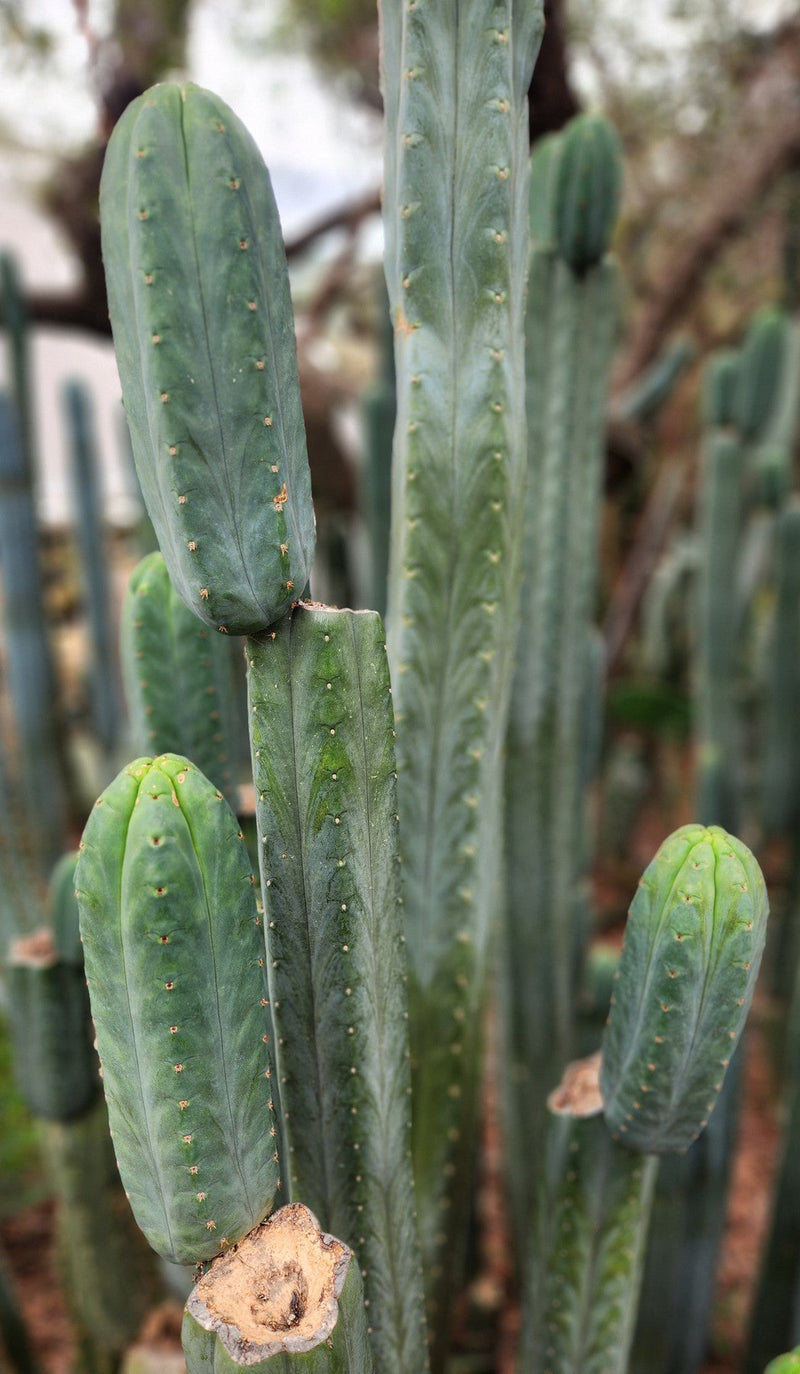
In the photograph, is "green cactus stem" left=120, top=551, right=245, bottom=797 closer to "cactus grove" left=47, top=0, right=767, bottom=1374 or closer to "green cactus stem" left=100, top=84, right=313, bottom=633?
"cactus grove" left=47, top=0, right=767, bottom=1374

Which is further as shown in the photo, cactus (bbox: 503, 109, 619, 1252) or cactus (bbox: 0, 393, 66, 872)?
cactus (bbox: 0, 393, 66, 872)

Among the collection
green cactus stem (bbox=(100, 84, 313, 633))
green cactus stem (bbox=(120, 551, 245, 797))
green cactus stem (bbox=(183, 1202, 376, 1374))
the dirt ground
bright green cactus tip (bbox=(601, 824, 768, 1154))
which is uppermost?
green cactus stem (bbox=(100, 84, 313, 633))

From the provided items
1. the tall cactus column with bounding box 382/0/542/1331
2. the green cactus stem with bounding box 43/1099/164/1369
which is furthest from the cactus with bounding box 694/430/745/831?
the green cactus stem with bounding box 43/1099/164/1369

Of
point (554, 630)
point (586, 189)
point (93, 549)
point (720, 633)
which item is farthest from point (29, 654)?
point (586, 189)

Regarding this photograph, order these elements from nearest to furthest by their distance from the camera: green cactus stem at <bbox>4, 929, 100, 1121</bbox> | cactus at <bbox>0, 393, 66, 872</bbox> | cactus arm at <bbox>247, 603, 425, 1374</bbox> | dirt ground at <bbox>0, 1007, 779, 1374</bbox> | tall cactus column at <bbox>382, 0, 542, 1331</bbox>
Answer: cactus arm at <bbox>247, 603, 425, 1374</bbox> < tall cactus column at <bbox>382, 0, 542, 1331</bbox> < green cactus stem at <bbox>4, 929, 100, 1121</bbox> < dirt ground at <bbox>0, 1007, 779, 1374</bbox> < cactus at <bbox>0, 393, 66, 872</bbox>

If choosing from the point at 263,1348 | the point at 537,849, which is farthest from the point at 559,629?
the point at 263,1348

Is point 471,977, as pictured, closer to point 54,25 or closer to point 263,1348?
point 263,1348

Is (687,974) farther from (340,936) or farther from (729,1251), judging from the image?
(729,1251)
